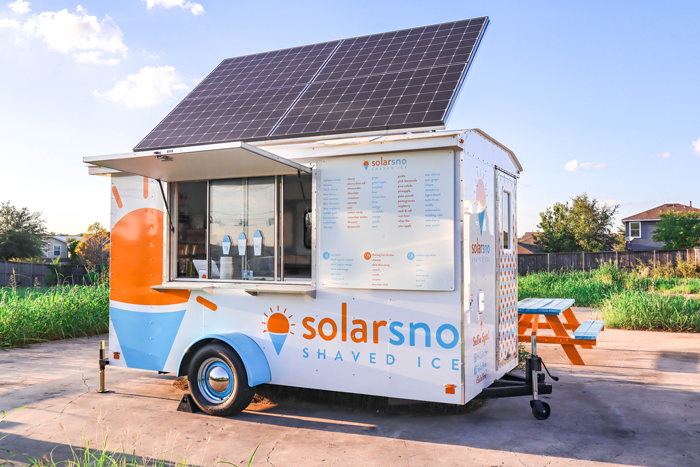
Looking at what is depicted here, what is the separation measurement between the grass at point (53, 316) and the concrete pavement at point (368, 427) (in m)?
2.84

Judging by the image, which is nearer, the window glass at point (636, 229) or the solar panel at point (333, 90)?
the solar panel at point (333, 90)

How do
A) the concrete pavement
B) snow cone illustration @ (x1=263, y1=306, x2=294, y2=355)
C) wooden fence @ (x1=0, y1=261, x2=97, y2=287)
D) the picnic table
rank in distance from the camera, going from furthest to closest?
wooden fence @ (x1=0, y1=261, x2=97, y2=287) < the picnic table < snow cone illustration @ (x1=263, y1=306, x2=294, y2=355) < the concrete pavement

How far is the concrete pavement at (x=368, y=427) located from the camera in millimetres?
4188

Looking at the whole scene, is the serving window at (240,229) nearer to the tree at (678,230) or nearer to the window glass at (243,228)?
the window glass at (243,228)

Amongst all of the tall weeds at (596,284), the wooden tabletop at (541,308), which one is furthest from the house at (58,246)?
the wooden tabletop at (541,308)

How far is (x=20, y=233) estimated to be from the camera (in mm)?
36688

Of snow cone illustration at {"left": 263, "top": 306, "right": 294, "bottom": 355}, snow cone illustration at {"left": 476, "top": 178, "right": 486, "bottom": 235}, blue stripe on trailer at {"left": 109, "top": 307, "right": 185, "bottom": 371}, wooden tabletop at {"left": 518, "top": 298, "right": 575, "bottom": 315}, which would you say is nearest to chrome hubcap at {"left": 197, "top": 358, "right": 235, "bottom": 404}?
snow cone illustration at {"left": 263, "top": 306, "right": 294, "bottom": 355}

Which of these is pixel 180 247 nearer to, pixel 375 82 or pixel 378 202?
pixel 378 202

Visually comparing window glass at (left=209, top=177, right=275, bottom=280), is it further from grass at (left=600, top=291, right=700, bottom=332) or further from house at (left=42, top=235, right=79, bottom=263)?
house at (left=42, top=235, right=79, bottom=263)

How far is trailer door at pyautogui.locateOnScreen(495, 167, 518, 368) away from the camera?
5430 mm

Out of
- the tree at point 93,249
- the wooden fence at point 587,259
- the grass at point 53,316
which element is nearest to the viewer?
the grass at point 53,316

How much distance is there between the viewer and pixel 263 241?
5.55 metres

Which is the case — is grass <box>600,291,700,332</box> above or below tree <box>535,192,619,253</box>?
below

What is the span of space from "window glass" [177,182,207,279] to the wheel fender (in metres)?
0.97
